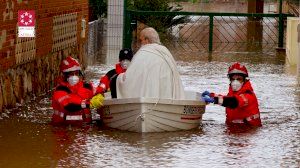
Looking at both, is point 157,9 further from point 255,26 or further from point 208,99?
point 208,99

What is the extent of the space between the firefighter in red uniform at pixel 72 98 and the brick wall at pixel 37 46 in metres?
1.41

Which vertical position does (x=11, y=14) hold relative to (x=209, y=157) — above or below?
above

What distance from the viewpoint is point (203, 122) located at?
16.1 meters

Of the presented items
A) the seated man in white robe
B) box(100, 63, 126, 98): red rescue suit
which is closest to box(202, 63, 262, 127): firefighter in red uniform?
the seated man in white robe

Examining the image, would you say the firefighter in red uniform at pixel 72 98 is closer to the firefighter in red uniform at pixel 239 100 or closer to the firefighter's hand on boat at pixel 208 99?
the firefighter's hand on boat at pixel 208 99

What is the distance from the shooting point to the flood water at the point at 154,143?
12.3 m

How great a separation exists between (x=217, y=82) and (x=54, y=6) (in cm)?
397

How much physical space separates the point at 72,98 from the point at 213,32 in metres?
26.0

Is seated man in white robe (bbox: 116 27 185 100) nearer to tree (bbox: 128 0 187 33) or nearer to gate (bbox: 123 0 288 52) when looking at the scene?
gate (bbox: 123 0 288 52)

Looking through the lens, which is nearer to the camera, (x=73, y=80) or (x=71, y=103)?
(x=71, y=103)

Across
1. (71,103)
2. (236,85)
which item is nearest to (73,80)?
(71,103)

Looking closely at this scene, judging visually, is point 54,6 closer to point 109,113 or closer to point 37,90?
point 37,90

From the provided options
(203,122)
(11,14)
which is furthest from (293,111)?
(11,14)

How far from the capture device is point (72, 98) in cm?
1508
